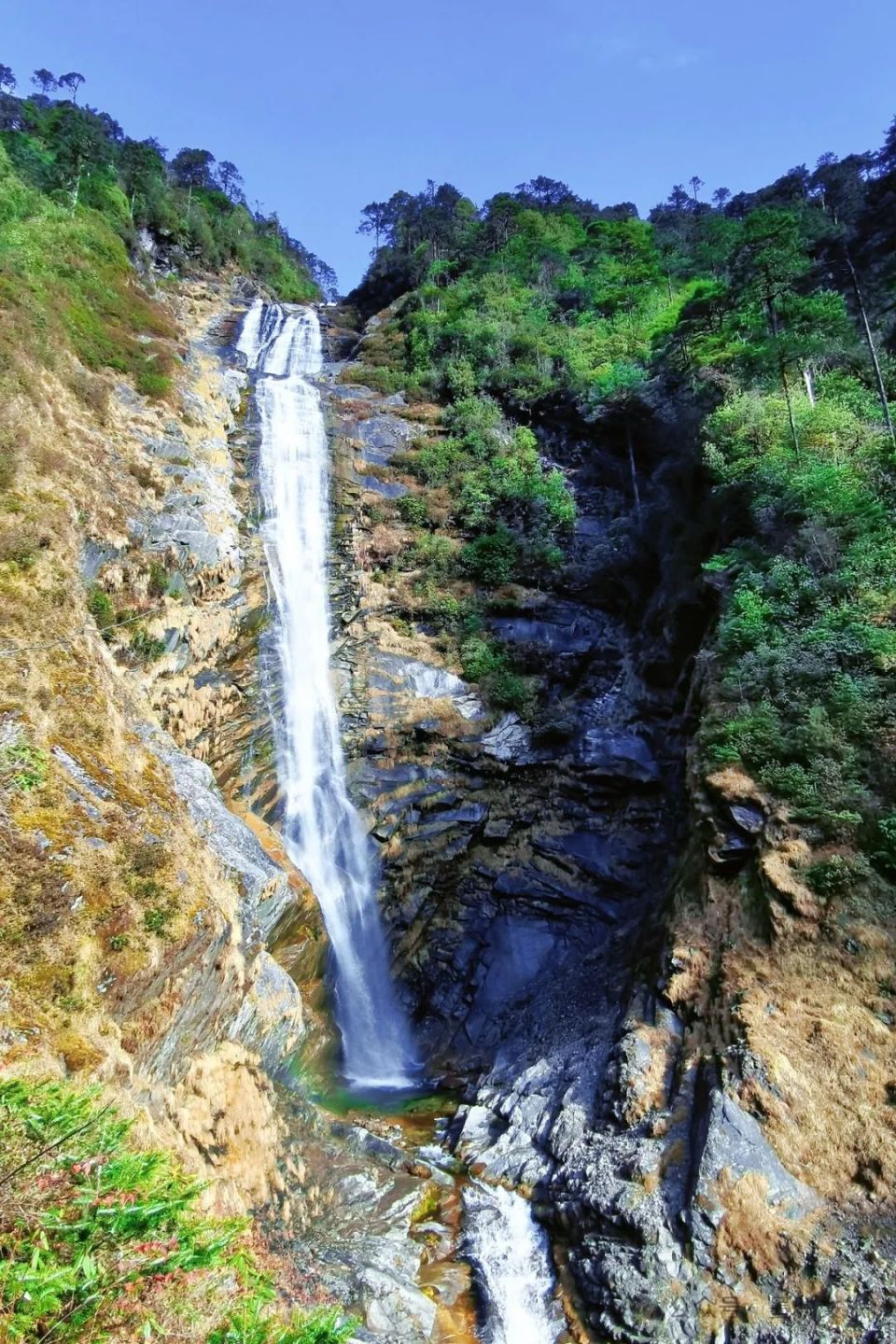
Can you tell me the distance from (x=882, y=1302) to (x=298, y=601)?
1881 cm

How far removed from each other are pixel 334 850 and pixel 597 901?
6846mm

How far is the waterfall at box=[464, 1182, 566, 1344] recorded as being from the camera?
8547 millimetres

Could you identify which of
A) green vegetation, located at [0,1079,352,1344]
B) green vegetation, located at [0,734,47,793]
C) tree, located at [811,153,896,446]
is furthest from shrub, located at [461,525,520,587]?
green vegetation, located at [0,1079,352,1344]

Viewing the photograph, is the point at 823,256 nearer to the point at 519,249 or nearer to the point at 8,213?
the point at 519,249

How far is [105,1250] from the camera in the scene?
3.76 meters

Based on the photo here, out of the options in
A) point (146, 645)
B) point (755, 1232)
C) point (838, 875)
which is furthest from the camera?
point (146, 645)

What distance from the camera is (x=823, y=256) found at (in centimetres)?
2603

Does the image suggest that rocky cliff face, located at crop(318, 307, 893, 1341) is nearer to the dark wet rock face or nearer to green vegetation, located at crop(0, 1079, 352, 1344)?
the dark wet rock face

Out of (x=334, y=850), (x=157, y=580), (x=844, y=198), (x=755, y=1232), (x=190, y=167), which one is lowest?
(x=755, y=1232)

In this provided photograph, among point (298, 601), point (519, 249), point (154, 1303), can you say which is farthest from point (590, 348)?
point (154, 1303)

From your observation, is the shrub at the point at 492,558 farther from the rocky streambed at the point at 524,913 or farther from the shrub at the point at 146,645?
the shrub at the point at 146,645

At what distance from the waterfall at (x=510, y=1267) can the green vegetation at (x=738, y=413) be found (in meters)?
6.48

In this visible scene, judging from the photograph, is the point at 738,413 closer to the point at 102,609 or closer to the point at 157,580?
the point at 157,580

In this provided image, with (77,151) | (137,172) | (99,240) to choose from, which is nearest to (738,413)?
(99,240)
